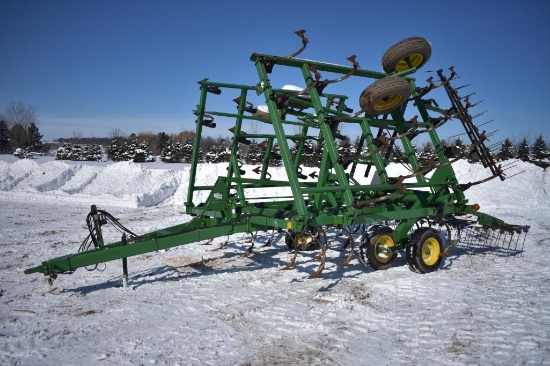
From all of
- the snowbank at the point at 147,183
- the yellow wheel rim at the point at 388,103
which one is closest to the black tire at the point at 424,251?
the yellow wheel rim at the point at 388,103

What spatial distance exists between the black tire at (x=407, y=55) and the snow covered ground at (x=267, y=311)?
386cm

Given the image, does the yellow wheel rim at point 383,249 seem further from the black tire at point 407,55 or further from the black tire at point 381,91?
the black tire at point 407,55

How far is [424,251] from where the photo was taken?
6.37 m

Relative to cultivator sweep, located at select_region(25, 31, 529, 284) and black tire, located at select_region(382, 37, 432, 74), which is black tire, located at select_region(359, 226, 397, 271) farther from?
black tire, located at select_region(382, 37, 432, 74)

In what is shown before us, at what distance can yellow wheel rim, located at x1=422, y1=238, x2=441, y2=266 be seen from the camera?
6.37 metres

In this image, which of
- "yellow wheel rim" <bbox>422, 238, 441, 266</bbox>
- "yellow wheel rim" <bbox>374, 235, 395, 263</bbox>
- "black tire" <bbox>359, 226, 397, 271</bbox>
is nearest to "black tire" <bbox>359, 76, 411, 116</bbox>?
"black tire" <bbox>359, 226, 397, 271</bbox>

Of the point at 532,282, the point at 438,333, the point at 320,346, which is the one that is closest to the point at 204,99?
the point at 320,346

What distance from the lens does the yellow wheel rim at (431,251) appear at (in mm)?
6367

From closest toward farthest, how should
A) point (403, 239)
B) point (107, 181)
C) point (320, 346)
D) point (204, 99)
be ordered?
point (320, 346) → point (403, 239) → point (204, 99) → point (107, 181)

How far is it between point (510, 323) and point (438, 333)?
0.97 metres

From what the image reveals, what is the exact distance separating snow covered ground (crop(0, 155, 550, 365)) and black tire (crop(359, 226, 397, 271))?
20cm

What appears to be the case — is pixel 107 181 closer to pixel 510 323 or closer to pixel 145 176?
pixel 145 176

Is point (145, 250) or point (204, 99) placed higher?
point (204, 99)

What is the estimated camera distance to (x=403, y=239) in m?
6.34
